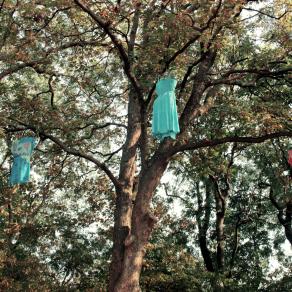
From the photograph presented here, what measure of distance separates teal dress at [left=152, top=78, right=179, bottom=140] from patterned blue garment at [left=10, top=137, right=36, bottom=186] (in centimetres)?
249

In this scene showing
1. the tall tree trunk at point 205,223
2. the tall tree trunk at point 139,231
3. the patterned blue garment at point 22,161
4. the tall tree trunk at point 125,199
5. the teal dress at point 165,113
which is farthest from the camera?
the tall tree trunk at point 205,223

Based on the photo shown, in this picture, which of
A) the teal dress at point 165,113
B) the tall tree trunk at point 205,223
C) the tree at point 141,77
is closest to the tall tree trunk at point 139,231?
the tree at point 141,77

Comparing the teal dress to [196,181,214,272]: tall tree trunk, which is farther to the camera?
[196,181,214,272]: tall tree trunk

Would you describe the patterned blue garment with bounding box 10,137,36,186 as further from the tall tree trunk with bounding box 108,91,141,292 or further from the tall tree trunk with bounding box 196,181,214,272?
the tall tree trunk with bounding box 196,181,214,272

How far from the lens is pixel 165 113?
6.23m

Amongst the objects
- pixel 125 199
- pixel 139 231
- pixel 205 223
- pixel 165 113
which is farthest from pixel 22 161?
pixel 205 223

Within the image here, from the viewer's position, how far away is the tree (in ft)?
23.1

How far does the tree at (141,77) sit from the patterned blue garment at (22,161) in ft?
1.35

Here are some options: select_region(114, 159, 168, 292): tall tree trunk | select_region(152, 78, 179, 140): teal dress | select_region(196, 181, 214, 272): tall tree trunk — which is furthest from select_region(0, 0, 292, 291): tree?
select_region(196, 181, 214, 272): tall tree trunk

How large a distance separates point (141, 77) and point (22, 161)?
2.47 metres

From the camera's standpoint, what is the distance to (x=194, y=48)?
9.83m

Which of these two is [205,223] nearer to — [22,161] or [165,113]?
[22,161]

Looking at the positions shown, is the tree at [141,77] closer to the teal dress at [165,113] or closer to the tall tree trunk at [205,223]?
the teal dress at [165,113]

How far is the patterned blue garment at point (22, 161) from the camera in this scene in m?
7.54
